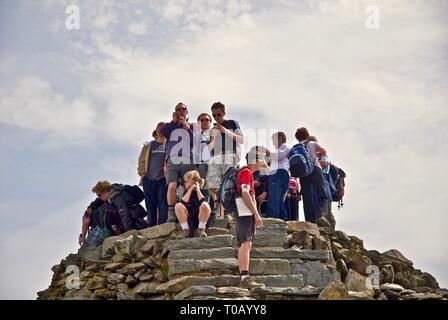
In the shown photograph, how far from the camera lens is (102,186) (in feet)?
57.5

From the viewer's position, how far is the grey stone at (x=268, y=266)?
48.8ft

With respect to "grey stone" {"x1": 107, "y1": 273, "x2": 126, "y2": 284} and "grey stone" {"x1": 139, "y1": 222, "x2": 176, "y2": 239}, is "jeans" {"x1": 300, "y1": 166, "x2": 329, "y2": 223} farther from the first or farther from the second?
"grey stone" {"x1": 107, "y1": 273, "x2": 126, "y2": 284}

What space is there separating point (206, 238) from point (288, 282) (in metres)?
1.66

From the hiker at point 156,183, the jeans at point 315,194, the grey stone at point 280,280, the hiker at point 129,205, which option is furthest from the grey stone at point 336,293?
the hiker at point 129,205

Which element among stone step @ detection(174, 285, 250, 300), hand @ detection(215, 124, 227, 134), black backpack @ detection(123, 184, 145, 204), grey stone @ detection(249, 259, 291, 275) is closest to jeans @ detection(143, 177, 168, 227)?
black backpack @ detection(123, 184, 145, 204)

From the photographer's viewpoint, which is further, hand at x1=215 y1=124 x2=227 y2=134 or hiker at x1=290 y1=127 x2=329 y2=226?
hiker at x1=290 y1=127 x2=329 y2=226

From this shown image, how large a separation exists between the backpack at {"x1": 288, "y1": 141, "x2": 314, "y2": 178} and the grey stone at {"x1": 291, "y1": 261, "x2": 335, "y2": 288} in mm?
1940

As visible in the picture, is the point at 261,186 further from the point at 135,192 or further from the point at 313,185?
the point at 135,192

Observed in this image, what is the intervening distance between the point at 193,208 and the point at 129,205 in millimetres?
→ 2376

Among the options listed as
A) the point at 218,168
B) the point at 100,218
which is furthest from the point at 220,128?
the point at 100,218

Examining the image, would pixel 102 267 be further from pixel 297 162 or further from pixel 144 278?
pixel 297 162

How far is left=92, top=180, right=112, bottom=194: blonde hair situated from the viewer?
57.6ft

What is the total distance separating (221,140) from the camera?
16.0m
